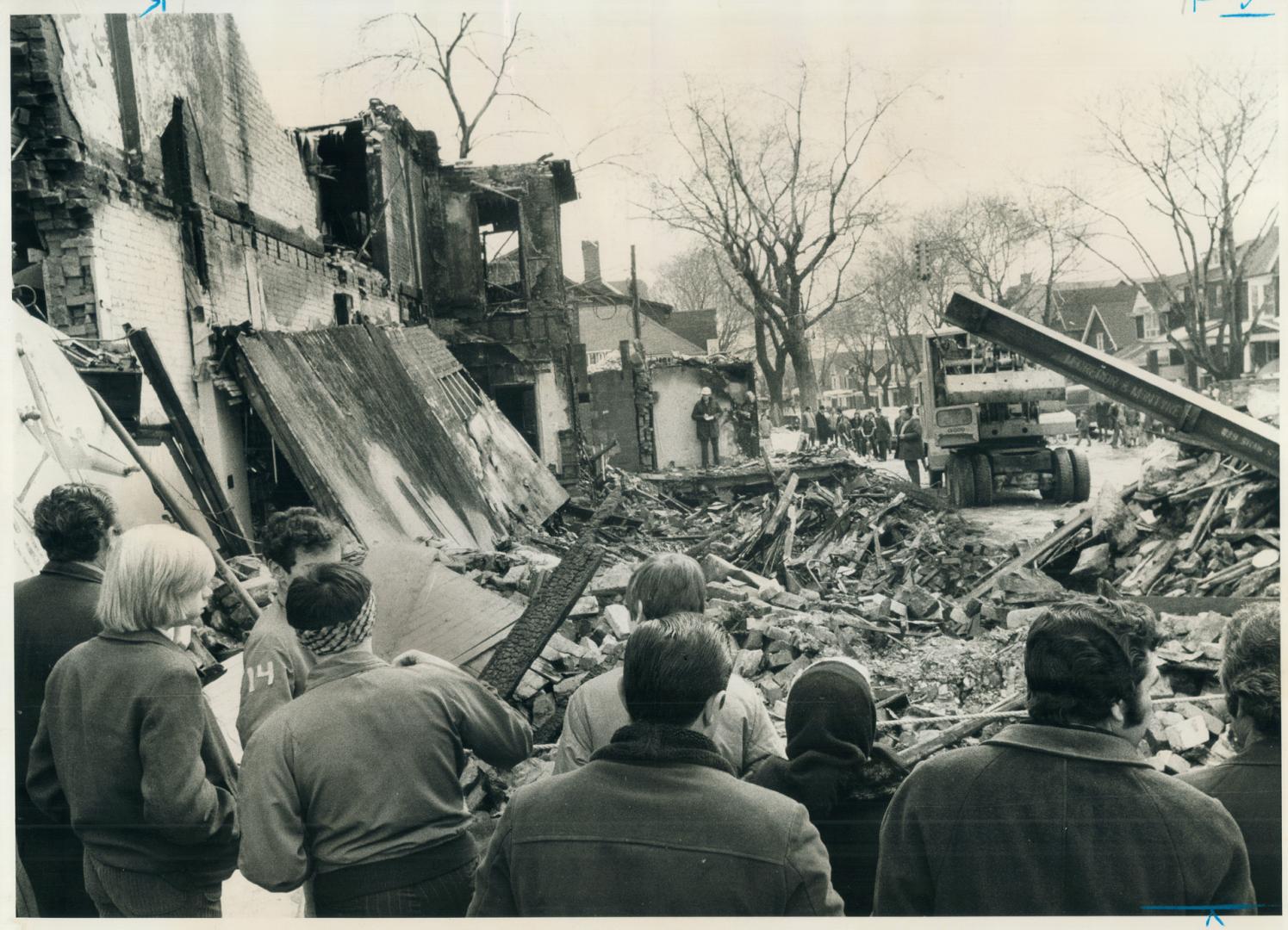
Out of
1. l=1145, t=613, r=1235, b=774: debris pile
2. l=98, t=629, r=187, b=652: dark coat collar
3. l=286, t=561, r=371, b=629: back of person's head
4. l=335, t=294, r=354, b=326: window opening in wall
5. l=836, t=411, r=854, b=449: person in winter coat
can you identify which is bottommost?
l=1145, t=613, r=1235, b=774: debris pile

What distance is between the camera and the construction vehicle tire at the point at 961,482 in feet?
34.8

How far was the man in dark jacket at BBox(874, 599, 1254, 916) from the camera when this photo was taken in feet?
6.11

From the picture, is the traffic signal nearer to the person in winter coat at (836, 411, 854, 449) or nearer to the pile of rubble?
the person in winter coat at (836, 411, 854, 449)

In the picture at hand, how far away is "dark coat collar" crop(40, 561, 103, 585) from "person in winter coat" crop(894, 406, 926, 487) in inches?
332

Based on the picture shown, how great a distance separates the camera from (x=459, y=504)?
20.9 ft

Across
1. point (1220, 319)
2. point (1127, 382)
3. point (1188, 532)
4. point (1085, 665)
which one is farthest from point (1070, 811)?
point (1188, 532)

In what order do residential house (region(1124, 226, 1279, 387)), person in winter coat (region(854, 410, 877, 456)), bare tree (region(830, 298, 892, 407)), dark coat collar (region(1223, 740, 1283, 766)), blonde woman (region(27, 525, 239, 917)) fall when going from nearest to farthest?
dark coat collar (region(1223, 740, 1283, 766))
blonde woman (region(27, 525, 239, 917))
residential house (region(1124, 226, 1279, 387))
bare tree (region(830, 298, 892, 407))
person in winter coat (region(854, 410, 877, 456))

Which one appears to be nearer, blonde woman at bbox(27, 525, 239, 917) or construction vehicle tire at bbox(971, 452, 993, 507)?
blonde woman at bbox(27, 525, 239, 917)

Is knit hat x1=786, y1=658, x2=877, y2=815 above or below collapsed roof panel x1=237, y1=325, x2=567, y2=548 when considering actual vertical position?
below

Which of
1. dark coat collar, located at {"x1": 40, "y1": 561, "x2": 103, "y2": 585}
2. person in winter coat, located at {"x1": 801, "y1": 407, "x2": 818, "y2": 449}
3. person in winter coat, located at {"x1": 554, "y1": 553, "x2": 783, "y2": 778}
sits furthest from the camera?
person in winter coat, located at {"x1": 801, "y1": 407, "x2": 818, "y2": 449}

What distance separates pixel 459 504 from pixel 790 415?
8.00 feet

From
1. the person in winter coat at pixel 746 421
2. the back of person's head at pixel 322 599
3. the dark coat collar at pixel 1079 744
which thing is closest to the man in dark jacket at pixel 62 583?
the back of person's head at pixel 322 599

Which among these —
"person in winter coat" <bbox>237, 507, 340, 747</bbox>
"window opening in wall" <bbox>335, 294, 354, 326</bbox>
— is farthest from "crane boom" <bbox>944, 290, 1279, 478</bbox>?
"window opening in wall" <bbox>335, 294, 354, 326</bbox>

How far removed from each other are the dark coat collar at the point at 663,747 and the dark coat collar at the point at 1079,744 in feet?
2.20
